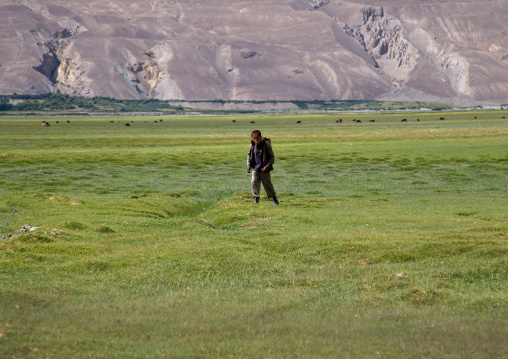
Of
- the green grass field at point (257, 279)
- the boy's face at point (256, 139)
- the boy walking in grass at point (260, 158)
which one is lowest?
the green grass field at point (257, 279)

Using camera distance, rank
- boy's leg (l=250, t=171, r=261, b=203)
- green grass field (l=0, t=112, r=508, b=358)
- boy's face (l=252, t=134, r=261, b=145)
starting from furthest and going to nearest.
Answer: boy's leg (l=250, t=171, r=261, b=203) → boy's face (l=252, t=134, r=261, b=145) → green grass field (l=0, t=112, r=508, b=358)

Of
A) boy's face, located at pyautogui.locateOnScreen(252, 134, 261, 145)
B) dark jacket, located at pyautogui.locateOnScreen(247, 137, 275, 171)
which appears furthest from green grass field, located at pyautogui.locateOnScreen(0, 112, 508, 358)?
boy's face, located at pyautogui.locateOnScreen(252, 134, 261, 145)

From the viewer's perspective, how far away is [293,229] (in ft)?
58.0

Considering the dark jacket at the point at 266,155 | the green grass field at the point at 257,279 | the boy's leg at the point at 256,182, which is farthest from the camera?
the boy's leg at the point at 256,182

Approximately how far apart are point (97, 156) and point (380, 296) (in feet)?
175

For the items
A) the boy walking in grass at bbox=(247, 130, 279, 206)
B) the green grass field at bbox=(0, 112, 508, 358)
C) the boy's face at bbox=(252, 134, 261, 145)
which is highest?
the boy's face at bbox=(252, 134, 261, 145)

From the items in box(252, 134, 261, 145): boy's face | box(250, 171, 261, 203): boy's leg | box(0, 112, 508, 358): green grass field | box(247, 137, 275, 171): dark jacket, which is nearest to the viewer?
box(0, 112, 508, 358): green grass field

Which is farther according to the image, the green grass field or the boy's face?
the boy's face

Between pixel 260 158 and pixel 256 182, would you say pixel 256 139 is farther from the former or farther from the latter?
pixel 256 182

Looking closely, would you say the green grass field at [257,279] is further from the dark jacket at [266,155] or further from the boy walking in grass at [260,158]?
the dark jacket at [266,155]

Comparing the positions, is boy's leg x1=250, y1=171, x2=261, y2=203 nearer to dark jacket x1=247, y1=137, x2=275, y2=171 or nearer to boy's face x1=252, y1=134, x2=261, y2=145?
dark jacket x1=247, y1=137, x2=275, y2=171

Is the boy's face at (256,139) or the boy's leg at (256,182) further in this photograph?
the boy's leg at (256,182)

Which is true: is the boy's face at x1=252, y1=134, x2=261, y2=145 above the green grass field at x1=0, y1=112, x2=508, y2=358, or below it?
above

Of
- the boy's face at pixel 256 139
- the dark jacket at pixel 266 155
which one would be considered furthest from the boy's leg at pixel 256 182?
the boy's face at pixel 256 139
